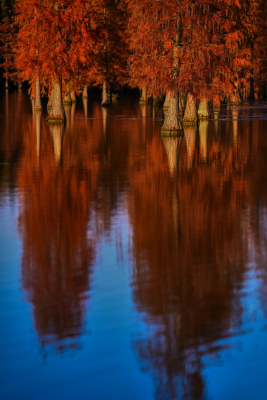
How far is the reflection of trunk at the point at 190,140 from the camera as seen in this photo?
25578mm

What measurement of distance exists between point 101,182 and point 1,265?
8.92 metres

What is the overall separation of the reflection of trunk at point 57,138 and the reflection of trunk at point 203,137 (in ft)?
16.8

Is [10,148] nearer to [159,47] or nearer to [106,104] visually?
[159,47]

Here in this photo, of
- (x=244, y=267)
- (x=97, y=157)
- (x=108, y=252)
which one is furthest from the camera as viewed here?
(x=97, y=157)

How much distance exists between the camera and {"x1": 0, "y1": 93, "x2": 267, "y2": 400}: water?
272 inches

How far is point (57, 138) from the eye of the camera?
33.8 meters

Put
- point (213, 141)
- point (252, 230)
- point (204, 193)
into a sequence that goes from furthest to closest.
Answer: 1. point (213, 141)
2. point (204, 193)
3. point (252, 230)

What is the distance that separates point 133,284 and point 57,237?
313cm

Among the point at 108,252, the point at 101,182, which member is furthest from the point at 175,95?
the point at 108,252

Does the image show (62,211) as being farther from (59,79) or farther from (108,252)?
(59,79)

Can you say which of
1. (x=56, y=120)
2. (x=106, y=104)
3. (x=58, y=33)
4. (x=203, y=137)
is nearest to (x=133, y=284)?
(x=203, y=137)

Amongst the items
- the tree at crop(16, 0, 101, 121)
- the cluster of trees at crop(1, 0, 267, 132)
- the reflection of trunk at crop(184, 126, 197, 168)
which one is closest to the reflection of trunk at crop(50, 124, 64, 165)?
the tree at crop(16, 0, 101, 121)

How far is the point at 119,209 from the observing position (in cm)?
1564

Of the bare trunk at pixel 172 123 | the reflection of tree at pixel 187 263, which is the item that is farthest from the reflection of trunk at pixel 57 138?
the bare trunk at pixel 172 123
